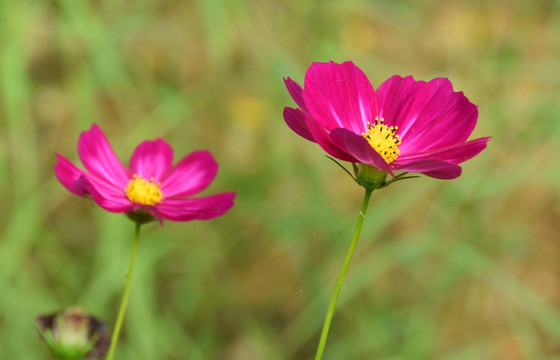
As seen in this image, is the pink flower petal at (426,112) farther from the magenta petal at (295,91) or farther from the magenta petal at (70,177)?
the magenta petal at (70,177)

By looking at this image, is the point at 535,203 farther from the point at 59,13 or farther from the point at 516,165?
the point at 59,13

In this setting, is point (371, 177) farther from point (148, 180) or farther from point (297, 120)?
point (148, 180)

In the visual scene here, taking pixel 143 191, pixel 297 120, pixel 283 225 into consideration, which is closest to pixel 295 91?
pixel 297 120

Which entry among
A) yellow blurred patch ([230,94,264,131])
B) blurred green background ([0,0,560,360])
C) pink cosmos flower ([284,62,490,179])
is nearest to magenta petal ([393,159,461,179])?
pink cosmos flower ([284,62,490,179])

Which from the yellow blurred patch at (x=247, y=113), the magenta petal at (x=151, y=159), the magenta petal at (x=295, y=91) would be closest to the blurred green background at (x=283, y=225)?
the yellow blurred patch at (x=247, y=113)

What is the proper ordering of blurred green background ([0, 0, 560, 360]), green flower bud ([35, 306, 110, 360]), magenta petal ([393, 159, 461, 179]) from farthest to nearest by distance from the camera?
blurred green background ([0, 0, 560, 360]) → green flower bud ([35, 306, 110, 360]) → magenta petal ([393, 159, 461, 179])

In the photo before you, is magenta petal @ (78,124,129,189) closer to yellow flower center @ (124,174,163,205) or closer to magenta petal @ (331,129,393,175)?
yellow flower center @ (124,174,163,205)

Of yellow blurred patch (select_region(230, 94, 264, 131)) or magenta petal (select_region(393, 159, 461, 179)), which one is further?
yellow blurred patch (select_region(230, 94, 264, 131))

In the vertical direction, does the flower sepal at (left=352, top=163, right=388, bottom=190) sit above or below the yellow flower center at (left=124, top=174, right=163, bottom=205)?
above
